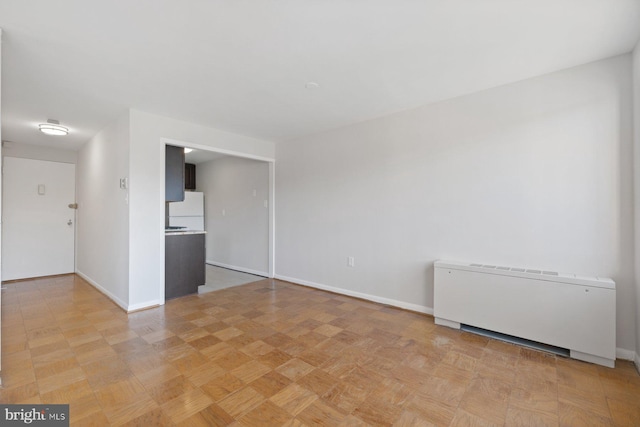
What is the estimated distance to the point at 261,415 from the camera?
162cm

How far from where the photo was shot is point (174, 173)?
13.0ft

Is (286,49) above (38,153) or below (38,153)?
above

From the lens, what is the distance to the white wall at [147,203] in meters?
3.27

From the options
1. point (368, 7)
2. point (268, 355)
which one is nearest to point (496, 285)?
point (268, 355)

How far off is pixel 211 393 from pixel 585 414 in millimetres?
2220

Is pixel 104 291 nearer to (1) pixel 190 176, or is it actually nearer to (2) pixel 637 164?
(1) pixel 190 176

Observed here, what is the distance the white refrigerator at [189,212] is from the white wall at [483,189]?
293 cm

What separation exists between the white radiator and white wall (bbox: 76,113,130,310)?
3.53 meters

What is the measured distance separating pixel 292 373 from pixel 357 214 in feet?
7.26

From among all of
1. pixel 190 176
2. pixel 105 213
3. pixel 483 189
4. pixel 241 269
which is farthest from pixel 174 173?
pixel 483 189

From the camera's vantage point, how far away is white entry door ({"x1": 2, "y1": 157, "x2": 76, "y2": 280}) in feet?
15.5

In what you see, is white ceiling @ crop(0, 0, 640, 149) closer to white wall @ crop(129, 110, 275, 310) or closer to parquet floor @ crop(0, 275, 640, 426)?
white wall @ crop(129, 110, 275, 310)

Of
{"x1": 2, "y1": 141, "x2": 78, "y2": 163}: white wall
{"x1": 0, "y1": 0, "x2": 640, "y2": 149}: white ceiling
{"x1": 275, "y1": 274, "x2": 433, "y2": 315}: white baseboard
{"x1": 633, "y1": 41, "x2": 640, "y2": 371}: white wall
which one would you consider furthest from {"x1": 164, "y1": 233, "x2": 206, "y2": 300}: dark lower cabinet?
{"x1": 633, "y1": 41, "x2": 640, "y2": 371}: white wall

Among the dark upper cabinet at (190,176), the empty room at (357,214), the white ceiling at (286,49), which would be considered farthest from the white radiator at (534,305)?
the dark upper cabinet at (190,176)
